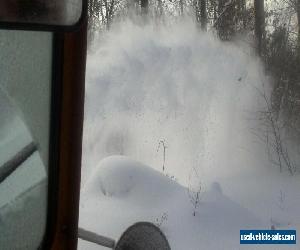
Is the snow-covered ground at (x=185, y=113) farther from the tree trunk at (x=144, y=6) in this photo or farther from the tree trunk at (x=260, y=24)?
the tree trunk at (x=144, y=6)

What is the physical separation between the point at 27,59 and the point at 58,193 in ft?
1.08

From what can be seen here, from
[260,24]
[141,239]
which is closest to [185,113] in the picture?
[260,24]

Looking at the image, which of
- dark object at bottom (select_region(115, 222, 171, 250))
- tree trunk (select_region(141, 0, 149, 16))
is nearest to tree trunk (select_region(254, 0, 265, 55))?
tree trunk (select_region(141, 0, 149, 16))

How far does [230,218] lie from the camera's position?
5555mm

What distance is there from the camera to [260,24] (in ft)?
47.3

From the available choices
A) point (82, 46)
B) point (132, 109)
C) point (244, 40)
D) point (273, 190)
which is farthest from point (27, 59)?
point (244, 40)

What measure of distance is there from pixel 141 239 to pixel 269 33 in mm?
13100

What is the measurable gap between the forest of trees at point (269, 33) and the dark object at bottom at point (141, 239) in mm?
7813

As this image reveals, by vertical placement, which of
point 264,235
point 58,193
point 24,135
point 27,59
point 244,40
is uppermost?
point 244,40

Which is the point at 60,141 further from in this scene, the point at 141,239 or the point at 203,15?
the point at 203,15

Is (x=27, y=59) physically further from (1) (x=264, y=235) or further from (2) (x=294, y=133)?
(2) (x=294, y=133)

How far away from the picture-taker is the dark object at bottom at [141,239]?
137 cm

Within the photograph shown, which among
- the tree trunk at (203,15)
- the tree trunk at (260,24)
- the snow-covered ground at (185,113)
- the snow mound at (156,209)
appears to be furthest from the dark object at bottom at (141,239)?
the tree trunk at (203,15)

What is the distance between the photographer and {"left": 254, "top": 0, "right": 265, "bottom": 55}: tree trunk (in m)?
13.4
